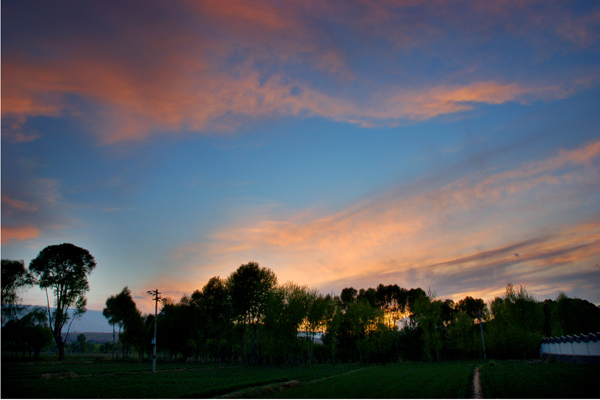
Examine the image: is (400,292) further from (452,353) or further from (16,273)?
(16,273)

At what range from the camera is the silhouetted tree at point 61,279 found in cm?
6309

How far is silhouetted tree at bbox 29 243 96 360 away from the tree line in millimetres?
162

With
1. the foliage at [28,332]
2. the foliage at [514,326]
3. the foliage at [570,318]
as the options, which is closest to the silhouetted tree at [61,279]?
the foliage at [28,332]

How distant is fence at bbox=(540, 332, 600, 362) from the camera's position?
4225cm

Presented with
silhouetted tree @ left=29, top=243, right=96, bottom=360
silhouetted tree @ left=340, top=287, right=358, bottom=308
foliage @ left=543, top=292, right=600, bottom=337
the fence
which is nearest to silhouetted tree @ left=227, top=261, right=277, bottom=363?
silhouetted tree @ left=29, top=243, right=96, bottom=360

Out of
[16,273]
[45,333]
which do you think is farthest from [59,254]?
[45,333]

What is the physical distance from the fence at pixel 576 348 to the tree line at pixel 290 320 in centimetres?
1224

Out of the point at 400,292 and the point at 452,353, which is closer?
the point at 452,353

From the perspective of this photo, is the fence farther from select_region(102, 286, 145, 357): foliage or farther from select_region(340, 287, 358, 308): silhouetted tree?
select_region(102, 286, 145, 357): foliage

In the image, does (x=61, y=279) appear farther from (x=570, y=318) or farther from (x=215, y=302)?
(x=570, y=318)

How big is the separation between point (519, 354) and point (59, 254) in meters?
104

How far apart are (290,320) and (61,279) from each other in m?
43.6

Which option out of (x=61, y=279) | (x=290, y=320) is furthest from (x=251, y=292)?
(x=61, y=279)

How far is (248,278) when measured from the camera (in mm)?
80562
